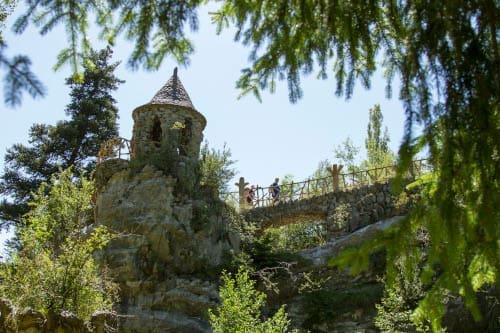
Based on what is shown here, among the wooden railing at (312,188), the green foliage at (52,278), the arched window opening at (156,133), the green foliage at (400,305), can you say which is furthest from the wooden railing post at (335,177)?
the green foliage at (52,278)

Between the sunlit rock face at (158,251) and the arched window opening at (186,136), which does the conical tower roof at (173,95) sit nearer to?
the arched window opening at (186,136)

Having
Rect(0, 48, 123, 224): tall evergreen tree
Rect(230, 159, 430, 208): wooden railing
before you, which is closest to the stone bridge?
Rect(230, 159, 430, 208): wooden railing

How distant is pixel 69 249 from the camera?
992 cm

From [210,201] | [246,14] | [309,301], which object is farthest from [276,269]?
[246,14]

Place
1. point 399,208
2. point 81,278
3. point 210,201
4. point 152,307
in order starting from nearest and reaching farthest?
point 81,278 → point 152,307 → point 210,201 → point 399,208

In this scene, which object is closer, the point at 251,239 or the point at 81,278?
the point at 81,278

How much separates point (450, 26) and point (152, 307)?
13.0 meters

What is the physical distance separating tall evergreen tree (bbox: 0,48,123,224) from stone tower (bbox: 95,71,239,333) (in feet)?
18.2

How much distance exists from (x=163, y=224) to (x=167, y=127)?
3767mm

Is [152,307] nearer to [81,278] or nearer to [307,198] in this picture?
[81,278]

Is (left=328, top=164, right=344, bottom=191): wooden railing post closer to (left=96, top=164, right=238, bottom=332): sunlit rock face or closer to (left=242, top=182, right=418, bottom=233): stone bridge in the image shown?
(left=242, top=182, right=418, bottom=233): stone bridge

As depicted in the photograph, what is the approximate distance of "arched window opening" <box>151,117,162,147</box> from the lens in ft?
61.4

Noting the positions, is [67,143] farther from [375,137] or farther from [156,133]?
[375,137]

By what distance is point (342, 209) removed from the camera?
781 inches
